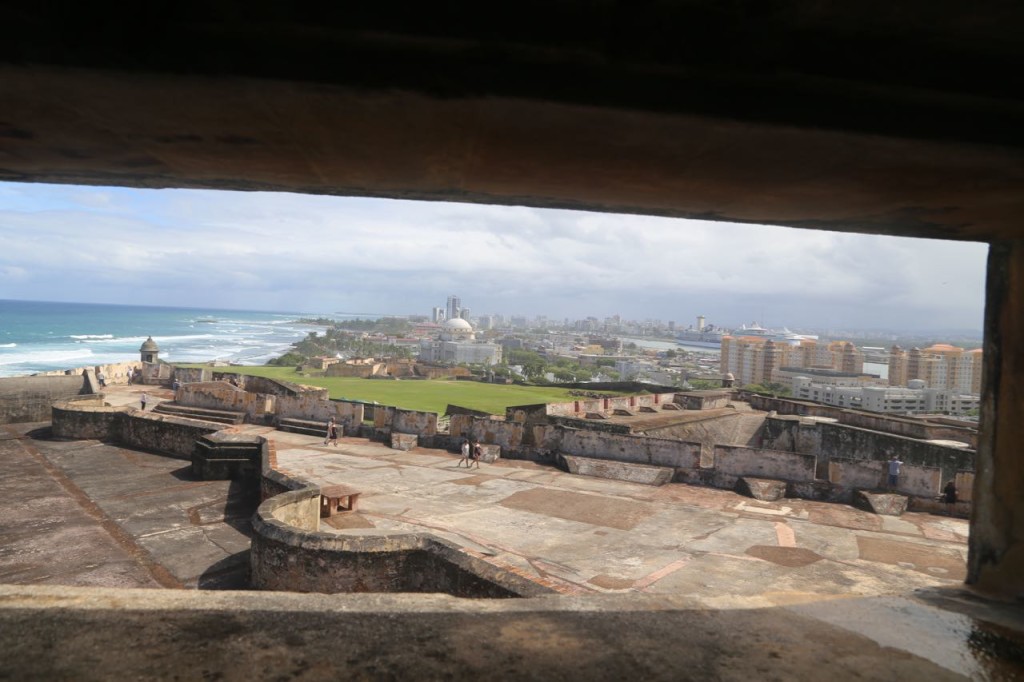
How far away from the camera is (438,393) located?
39.1 meters

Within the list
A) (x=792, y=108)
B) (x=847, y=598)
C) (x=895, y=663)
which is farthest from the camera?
(x=847, y=598)

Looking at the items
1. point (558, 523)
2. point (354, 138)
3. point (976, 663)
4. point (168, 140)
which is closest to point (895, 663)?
point (976, 663)

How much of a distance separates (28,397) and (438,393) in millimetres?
21039

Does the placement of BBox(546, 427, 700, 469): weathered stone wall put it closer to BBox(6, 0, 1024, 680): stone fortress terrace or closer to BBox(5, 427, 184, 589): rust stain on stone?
BBox(5, 427, 184, 589): rust stain on stone

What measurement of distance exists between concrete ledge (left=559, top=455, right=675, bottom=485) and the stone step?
549 inches

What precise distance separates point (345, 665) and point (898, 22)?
303 cm

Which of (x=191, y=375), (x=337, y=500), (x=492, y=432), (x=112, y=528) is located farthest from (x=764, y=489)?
(x=191, y=375)

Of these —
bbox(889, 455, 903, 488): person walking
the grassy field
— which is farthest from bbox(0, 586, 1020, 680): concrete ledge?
the grassy field

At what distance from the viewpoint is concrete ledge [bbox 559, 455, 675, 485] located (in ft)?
55.8

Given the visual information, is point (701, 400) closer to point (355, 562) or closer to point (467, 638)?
point (355, 562)

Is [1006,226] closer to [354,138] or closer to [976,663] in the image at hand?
[976,663]

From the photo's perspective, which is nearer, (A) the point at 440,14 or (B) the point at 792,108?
(A) the point at 440,14

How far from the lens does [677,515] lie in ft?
46.0

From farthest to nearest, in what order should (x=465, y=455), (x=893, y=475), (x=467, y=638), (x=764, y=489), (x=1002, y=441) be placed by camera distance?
(x=465, y=455) < (x=764, y=489) < (x=893, y=475) < (x=1002, y=441) < (x=467, y=638)
